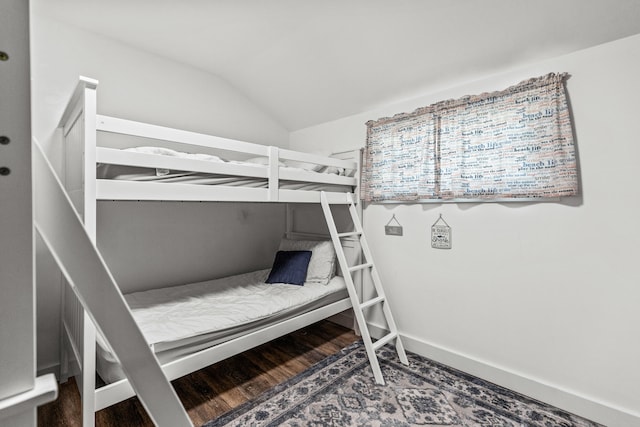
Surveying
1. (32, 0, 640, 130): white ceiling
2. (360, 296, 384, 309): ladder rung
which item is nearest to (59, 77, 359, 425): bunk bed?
(360, 296, 384, 309): ladder rung

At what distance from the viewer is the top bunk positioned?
1.46m

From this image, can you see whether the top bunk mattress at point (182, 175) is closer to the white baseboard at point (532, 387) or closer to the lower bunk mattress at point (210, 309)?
the lower bunk mattress at point (210, 309)

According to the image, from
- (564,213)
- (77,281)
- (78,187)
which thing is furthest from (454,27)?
(78,187)

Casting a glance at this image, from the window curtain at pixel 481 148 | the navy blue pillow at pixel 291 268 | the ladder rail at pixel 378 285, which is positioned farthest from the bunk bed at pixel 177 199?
the window curtain at pixel 481 148

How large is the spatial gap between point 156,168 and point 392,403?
2009 mm

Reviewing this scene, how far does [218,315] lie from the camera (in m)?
1.89

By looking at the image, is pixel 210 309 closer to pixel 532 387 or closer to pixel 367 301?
pixel 367 301

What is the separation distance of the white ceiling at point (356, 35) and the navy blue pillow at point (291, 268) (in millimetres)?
1525

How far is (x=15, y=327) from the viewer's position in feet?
1.38

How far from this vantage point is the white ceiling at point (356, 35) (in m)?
1.70

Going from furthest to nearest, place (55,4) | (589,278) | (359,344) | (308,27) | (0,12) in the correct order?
(359,344) < (308,27) < (55,4) < (589,278) < (0,12)

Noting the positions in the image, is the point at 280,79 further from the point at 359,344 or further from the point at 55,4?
the point at 359,344

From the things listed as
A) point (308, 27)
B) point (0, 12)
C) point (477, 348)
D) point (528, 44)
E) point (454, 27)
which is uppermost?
point (308, 27)

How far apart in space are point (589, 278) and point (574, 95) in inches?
43.6
